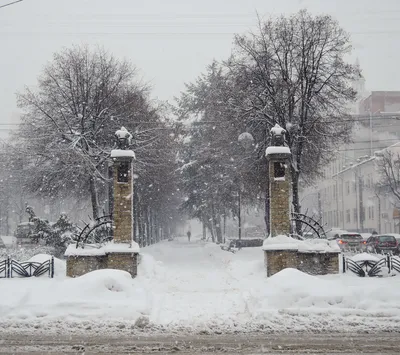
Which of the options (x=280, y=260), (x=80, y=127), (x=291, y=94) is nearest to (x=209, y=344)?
(x=280, y=260)

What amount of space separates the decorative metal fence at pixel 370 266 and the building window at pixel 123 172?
8503mm


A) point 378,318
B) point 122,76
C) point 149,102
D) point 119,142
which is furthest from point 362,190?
point 378,318

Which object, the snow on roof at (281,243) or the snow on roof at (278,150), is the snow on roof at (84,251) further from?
the snow on roof at (278,150)

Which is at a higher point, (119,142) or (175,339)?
(119,142)

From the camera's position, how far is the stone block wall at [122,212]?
1769cm

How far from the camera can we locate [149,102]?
36.0 meters

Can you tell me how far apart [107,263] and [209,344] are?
917 centimetres

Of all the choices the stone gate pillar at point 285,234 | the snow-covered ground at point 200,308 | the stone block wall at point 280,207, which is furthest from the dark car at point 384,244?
the snow-covered ground at point 200,308

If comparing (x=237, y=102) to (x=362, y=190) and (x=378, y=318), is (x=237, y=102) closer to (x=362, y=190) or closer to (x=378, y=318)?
(x=378, y=318)

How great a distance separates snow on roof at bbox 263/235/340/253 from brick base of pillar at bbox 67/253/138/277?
4630 millimetres

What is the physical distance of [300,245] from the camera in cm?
1762

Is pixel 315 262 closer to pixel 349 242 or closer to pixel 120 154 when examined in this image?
pixel 120 154

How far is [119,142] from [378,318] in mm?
11001

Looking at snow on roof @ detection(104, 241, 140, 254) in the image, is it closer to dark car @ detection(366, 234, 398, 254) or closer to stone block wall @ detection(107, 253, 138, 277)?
stone block wall @ detection(107, 253, 138, 277)
